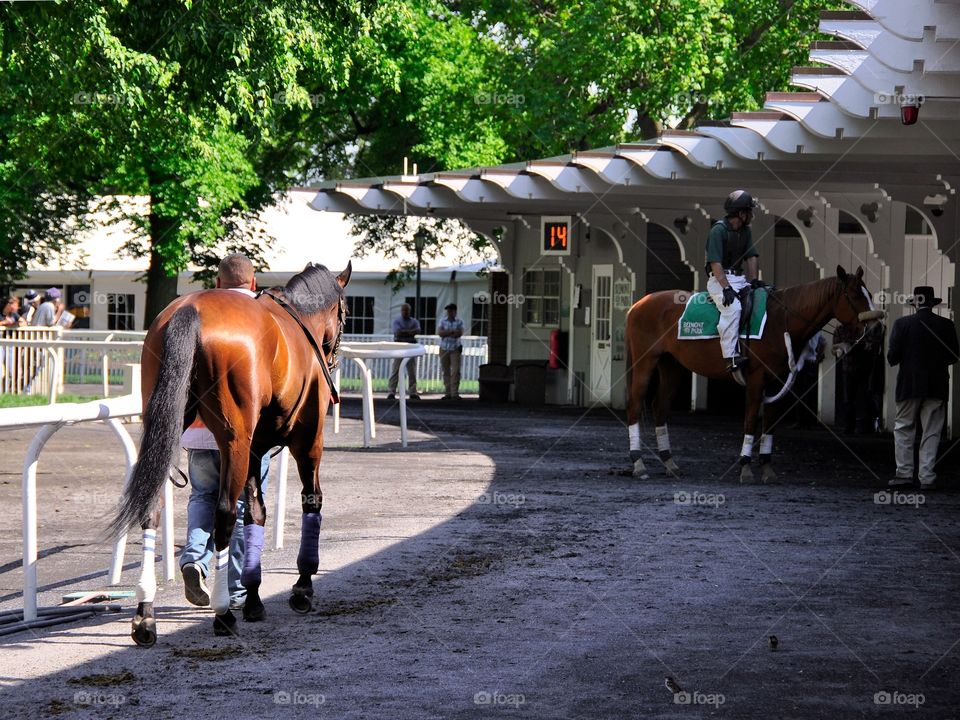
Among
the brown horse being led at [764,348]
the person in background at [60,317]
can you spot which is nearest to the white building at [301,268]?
the person in background at [60,317]

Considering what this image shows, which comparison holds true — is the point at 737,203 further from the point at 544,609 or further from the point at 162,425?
the point at 162,425

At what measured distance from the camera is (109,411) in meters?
7.58

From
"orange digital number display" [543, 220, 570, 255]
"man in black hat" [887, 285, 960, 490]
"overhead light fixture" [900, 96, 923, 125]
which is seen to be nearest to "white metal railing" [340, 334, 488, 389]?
"orange digital number display" [543, 220, 570, 255]

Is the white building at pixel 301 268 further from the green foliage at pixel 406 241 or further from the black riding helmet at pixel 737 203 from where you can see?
the black riding helmet at pixel 737 203

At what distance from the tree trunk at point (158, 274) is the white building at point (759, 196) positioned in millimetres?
4536

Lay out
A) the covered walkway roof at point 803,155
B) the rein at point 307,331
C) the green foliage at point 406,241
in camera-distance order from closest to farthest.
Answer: the rein at point 307,331 < the covered walkway roof at point 803,155 < the green foliage at point 406,241

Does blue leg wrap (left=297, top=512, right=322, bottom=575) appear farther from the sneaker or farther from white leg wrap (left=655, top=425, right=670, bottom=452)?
white leg wrap (left=655, top=425, right=670, bottom=452)

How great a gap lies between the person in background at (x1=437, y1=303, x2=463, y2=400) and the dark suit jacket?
16.9 meters

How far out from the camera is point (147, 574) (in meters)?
6.73

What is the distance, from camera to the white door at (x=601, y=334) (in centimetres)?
2761

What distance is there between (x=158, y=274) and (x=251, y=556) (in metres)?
24.2

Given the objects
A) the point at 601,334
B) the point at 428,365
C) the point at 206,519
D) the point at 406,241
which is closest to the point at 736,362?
the point at 206,519

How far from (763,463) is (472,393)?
68.2 feet

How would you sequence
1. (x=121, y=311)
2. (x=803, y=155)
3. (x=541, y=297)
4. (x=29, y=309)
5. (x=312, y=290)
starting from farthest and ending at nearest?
(x=121, y=311) < (x=29, y=309) < (x=541, y=297) < (x=803, y=155) < (x=312, y=290)
